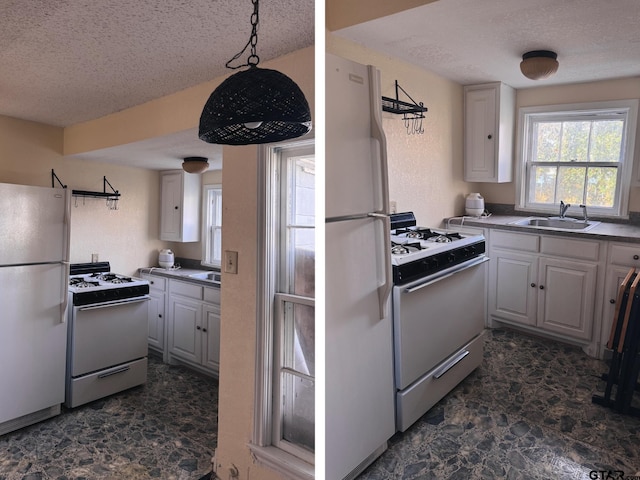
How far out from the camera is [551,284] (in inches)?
14.6

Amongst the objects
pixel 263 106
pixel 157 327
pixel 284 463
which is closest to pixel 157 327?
pixel 157 327

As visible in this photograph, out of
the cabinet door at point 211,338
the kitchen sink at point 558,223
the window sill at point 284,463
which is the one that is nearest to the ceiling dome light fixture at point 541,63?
the kitchen sink at point 558,223

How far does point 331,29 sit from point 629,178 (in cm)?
31

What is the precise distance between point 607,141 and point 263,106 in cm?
37

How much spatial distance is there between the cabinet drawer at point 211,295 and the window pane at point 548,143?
0.79 m

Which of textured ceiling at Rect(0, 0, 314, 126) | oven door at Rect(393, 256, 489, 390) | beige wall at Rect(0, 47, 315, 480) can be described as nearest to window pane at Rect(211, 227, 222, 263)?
beige wall at Rect(0, 47, 315, 480)

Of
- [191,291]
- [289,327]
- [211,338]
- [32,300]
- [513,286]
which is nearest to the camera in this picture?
[513,286]

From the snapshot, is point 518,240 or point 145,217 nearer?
point 518,240

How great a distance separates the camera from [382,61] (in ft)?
1.19

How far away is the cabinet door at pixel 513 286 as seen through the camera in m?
0.37

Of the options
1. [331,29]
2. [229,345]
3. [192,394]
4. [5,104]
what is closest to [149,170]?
[5,104]

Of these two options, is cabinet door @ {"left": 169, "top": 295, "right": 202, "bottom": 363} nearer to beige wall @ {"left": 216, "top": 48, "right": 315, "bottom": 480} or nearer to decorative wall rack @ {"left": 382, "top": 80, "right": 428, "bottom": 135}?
beige wall @ {"left": 216, "top": 48, "right": 315, "bottom": 480}

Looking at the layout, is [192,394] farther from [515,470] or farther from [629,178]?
[629,178]

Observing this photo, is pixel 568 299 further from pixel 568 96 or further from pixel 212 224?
pixel 212 224
